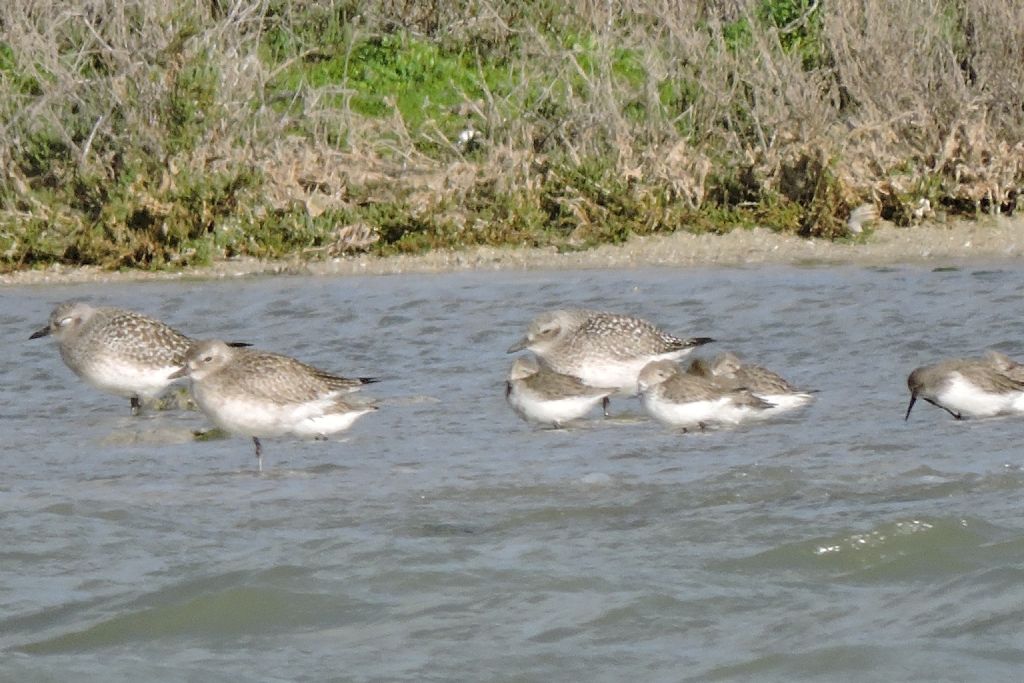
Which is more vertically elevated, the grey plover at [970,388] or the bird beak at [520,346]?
the grey plover at [970,388]

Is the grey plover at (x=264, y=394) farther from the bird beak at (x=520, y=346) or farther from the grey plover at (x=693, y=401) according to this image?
the bird beak at (x=520, y=346)

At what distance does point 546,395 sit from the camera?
10.9 m

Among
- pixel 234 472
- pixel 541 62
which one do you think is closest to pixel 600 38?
pixel 541 62

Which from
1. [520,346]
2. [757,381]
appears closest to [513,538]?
[757,381]

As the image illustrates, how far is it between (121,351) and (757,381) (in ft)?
12.7

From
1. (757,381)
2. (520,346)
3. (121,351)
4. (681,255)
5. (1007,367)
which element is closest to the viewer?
(1007,367)

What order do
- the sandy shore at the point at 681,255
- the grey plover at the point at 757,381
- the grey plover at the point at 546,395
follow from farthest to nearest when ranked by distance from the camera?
the sandy shore at the point at 681,255 → the grey plover at the point at 546,395 → the grey plover at the point at 757,381

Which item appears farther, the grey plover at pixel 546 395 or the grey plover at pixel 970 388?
the grey plover at pixel 546 395

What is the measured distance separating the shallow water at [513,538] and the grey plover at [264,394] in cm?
21

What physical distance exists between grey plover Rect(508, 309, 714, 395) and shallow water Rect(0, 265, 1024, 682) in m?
0.41

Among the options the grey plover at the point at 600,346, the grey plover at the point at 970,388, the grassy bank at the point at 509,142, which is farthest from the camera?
the grassy bank at the point at 509,142

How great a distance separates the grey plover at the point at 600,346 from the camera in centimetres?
1195

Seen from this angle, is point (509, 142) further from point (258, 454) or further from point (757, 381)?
point (258, 454)

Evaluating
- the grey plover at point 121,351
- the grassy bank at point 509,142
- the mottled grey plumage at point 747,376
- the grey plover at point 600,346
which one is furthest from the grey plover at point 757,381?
the grassy bank at point 509,142
